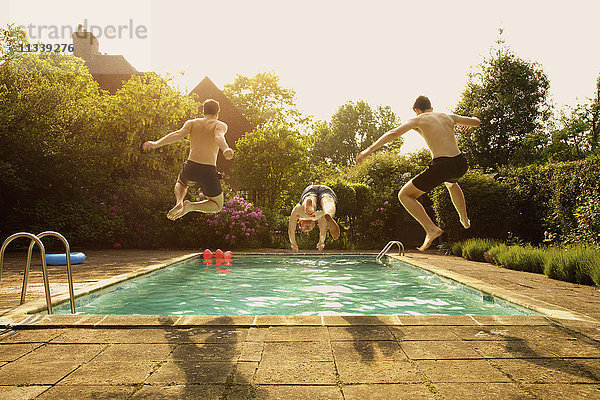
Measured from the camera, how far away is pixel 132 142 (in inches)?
549

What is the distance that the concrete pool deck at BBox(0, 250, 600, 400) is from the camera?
2.24 m

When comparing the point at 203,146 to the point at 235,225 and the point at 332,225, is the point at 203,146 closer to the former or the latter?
the point at 332,225

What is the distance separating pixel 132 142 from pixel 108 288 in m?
9.35

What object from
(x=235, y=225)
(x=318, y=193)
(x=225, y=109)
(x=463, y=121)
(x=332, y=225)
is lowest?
(x=235, y=225)

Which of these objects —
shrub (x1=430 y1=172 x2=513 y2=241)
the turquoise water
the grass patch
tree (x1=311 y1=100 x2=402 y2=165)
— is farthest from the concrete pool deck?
tree (x1=311 y1=100 x2=402 y2=165)

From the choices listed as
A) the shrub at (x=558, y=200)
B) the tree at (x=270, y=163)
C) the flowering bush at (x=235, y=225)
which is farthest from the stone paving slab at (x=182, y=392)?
the tree at (x=270, y=163)

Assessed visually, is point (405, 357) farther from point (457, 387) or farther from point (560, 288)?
point (560, 288)

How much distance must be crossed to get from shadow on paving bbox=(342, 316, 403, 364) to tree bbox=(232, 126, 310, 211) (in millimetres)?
11906

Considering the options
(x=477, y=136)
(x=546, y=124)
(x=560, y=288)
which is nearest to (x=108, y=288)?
(x=560, y=288)

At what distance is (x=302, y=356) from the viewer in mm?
2779

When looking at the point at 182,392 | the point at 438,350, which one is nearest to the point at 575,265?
the point at 438,350

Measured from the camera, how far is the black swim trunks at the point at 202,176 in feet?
16.1

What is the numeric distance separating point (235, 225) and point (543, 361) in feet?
36.3

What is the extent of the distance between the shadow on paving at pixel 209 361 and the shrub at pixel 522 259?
6.64 metres
